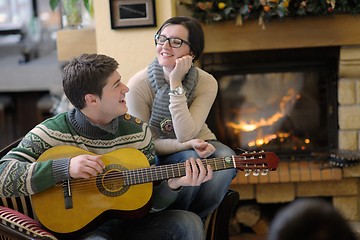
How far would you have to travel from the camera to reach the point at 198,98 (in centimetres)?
243

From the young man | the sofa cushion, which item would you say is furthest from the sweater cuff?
the sofa cushion

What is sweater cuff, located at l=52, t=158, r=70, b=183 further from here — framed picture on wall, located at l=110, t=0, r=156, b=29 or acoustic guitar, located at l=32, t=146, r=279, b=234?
framed picture on wall, located at l=110, t=0, r=156, b=29

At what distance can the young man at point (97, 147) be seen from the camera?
1979 millimetres

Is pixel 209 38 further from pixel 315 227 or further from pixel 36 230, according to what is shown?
pixel 315 227

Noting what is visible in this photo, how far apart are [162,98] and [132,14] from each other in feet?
3.07

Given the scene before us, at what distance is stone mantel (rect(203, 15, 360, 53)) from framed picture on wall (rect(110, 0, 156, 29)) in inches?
11.3

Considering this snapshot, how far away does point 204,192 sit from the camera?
7.61 ft

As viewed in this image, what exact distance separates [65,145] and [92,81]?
7.8 inches

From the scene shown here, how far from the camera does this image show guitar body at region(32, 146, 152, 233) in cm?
201

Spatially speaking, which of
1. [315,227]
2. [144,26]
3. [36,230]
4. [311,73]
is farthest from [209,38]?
[315,227]

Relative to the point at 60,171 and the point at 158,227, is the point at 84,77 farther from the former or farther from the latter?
the point at 158,227

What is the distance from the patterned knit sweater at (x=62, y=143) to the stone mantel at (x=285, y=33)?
1.28 meters

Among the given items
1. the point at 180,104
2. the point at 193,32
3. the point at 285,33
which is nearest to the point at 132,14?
the point at 285,33

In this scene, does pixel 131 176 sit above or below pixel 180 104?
below
